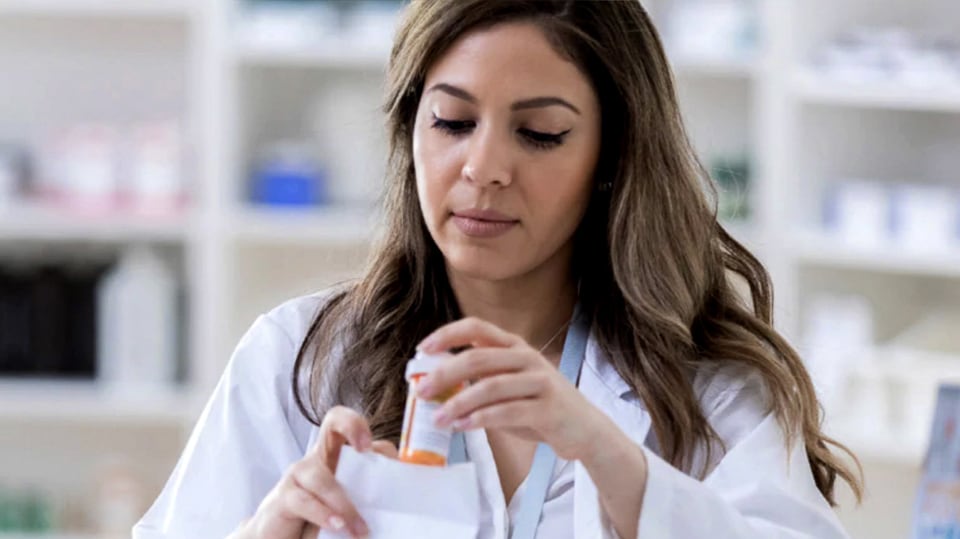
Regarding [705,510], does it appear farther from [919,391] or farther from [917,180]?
[917,180]

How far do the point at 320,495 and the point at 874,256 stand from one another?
1983 mm

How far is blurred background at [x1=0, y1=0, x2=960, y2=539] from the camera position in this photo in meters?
3.24

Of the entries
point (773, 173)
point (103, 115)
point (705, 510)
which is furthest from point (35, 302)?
point (705, 510)

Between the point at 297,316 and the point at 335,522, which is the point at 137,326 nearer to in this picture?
the point at 297,316

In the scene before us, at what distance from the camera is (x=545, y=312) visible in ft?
5.82

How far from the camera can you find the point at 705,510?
1497 millimetres

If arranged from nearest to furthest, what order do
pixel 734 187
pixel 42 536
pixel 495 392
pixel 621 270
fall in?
pixel 495 392
pixel 621 270
pixel 734 187
pixel 42 536

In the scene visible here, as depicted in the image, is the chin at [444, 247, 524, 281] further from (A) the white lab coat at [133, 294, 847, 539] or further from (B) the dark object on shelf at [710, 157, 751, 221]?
(B) the dark object on shelf at [710, 157, 751, 221]

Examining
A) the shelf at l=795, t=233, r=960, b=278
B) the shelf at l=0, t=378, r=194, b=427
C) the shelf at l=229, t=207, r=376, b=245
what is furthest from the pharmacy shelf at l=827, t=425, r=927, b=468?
the shelf at l=0, t=378, r=194, b=427

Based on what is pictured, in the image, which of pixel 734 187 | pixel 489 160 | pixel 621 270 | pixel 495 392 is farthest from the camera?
pixel 734 187

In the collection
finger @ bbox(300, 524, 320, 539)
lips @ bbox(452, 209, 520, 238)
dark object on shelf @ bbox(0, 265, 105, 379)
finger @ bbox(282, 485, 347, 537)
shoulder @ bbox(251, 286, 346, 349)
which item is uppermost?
lips @ bbox(452, 209, 520, 238)

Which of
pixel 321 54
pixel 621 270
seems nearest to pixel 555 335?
pixel 621 270

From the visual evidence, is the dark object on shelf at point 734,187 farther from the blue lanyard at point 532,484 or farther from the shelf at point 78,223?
the blue lanyard at point 532,484

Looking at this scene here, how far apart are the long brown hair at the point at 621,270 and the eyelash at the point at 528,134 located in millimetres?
63
